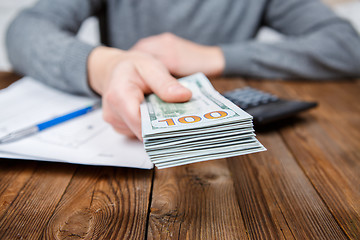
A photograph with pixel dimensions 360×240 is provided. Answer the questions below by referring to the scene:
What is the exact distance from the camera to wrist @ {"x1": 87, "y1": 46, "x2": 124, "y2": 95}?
57 cm

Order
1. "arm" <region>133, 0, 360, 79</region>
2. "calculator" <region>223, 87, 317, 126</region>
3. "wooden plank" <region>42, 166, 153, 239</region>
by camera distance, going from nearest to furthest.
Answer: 1. "wooden plank" <region>42, 166, 153, 239</region>
2. "calculator" <region>223, 87, 317, 126</region>
3. "arm" <region>133, 0, 360, 79</region>

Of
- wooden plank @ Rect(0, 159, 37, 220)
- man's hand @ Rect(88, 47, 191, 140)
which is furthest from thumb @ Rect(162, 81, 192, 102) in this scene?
wooden plank @ Rect(0, 159, 37, 220)

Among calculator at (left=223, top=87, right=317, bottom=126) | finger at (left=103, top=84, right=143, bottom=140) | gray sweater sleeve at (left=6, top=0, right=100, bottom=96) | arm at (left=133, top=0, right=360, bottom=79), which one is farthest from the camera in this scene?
arm at (left=133, top=0, right=360, bottom=79)

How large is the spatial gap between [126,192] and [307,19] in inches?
38.1

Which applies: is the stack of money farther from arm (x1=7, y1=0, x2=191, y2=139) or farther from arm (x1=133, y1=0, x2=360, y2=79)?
arm (x1=133, y1=0, x2=360, y2=79)

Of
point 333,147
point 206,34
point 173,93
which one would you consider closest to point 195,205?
point 173,93

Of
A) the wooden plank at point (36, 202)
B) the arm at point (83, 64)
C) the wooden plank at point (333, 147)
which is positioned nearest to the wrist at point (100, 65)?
the arm at point (83, 64)

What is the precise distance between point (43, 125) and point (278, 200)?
0.40 meters

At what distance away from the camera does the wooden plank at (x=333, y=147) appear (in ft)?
1.14

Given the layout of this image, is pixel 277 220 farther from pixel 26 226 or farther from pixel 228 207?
pixel 26 226

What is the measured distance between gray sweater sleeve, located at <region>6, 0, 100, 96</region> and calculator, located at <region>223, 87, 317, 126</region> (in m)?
0.34

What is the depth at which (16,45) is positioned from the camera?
2.75ft

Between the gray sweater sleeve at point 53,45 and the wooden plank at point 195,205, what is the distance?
14.2 inches

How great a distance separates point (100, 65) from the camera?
24.1 inches
